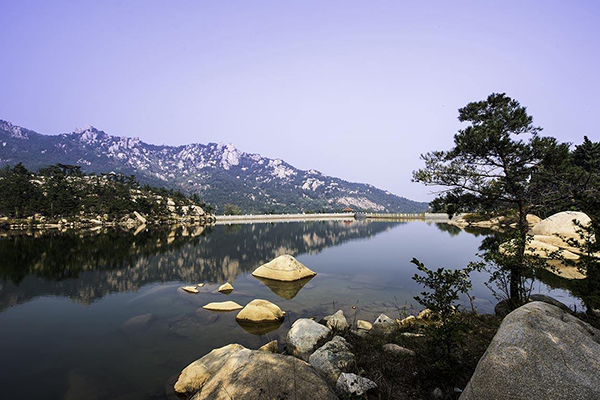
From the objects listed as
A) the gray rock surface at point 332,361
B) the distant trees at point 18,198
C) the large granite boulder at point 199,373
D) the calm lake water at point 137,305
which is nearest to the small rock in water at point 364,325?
the calm lake water at point 137,305

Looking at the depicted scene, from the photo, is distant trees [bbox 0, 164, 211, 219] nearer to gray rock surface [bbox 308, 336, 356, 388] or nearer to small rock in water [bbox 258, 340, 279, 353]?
small rock in water [bbox 258, 340, 279, 353]

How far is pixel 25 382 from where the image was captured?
10227 mm

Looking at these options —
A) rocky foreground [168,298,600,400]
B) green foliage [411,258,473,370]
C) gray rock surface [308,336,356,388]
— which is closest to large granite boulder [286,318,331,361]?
gray rock surface [308,336,356,388]

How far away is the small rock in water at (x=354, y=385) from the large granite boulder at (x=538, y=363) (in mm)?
2307

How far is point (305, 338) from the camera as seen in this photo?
1099 centimetres

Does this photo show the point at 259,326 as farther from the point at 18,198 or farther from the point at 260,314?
the point at 18,198

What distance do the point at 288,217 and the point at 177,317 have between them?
445 feet

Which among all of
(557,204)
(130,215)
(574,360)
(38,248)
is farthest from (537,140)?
(130,215)

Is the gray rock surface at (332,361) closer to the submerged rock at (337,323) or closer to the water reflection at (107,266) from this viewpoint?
the submerged rock at (337,323)

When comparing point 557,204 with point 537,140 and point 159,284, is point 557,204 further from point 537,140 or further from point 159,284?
point 159,284

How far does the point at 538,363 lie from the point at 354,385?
12.3 feet

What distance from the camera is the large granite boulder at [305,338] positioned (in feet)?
34.7

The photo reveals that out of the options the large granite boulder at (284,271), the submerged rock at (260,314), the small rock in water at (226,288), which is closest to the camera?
the submerged rock at (260,314)

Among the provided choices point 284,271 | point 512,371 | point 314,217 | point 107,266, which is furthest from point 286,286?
point 314,217
